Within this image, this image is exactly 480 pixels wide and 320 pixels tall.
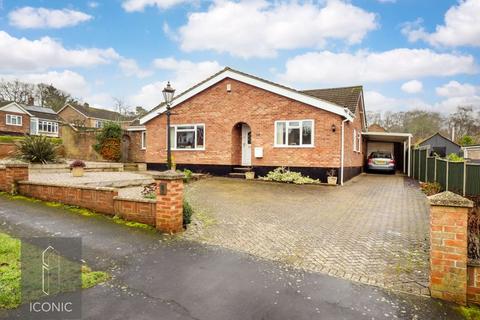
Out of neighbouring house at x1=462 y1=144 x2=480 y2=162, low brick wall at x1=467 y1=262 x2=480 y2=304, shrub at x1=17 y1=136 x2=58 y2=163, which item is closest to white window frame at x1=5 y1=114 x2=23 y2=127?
shrub at x1=17 y1=136 x2=58 y2=163

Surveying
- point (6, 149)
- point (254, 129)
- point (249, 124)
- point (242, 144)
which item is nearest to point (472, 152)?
point (254, 129)

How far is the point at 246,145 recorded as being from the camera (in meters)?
16.2

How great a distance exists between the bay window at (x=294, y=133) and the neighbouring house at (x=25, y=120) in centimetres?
3608

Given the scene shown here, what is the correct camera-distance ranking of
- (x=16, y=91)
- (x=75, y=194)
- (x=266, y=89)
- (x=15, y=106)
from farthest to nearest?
(x=16, y=91) < (x=15, y=106) < (x=266, y=89) < (x=75, y=194)

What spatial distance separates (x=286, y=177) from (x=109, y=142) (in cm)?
1376

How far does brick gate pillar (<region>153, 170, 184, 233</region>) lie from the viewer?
557cm

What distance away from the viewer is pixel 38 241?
16.0 ft

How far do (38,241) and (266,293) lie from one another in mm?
4156

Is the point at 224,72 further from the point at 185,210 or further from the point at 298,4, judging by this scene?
the point at 185,210

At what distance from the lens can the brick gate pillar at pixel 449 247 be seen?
3.32 metres

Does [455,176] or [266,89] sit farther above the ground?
[266,89]

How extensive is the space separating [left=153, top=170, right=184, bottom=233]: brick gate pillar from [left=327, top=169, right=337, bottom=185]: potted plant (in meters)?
9.27

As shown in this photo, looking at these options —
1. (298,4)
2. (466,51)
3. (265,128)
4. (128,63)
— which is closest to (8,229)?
(265,128)

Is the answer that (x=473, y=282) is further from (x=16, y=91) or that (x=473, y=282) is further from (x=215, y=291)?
(x=16, y=91)
